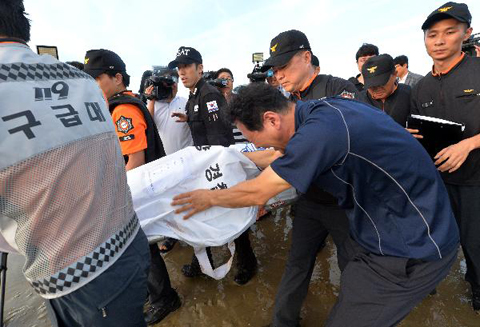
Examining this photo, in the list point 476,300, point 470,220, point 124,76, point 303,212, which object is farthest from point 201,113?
point 476,300

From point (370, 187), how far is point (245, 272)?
1922mm

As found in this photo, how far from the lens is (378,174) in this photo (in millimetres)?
1236

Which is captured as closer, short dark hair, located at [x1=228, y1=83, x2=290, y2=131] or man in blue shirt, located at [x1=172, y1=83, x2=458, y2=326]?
man in blue shirt, located at [x1=172, y1=83, x2=458, y2=326]

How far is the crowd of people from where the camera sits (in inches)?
37.5

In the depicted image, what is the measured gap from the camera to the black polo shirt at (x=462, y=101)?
1.99 metres

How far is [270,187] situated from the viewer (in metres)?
1.33

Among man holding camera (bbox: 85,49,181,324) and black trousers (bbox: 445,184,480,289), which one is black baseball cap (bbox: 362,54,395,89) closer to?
black trousers (bbox: 445,184,480,289)

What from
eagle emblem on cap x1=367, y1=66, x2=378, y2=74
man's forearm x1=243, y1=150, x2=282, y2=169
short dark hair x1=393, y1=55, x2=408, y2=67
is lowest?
man's forearm x1=243, y1=150, x2=282, y2=169

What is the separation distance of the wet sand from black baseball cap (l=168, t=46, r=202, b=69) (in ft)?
7.65

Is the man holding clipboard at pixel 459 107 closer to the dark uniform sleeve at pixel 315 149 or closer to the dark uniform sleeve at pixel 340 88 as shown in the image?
the dark uniform sleeve at pixel 340 88

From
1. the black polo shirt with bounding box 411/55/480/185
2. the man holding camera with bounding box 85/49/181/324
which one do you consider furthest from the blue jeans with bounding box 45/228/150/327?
the black polo shirt with bounding box 411/55/480/185

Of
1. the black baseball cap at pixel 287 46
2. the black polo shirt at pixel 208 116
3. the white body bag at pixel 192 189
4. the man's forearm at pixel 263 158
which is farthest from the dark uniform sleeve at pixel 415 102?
the black polo shirt at pixel 208 116

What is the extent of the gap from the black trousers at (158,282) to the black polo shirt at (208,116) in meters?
1.39

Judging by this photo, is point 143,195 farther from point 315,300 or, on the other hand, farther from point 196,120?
point 315,300
